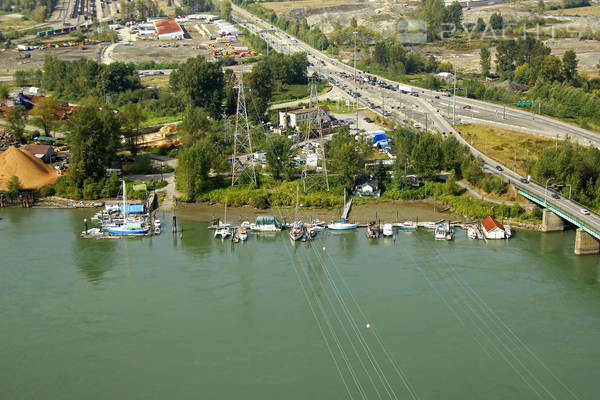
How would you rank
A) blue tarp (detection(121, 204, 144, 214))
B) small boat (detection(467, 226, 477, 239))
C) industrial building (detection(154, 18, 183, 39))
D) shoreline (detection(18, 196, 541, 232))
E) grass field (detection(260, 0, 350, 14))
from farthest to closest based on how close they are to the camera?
grass field (detection(260, 0, 350, 14)), industrial building (detection(154, 18, 183, 39)), blue tarp (detection(121, 204, 144, 214)), shoreline (detection(18, 196, 541, 232)), small boat (detection(467, 226, 477, 239))

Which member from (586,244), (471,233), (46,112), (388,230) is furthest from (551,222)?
(46,112)

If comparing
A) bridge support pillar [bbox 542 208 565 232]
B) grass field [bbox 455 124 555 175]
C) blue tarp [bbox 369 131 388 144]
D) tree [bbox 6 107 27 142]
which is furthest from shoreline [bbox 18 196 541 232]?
tree [bbox 6 107 27 142]

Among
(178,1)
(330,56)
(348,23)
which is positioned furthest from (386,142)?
(178,1)

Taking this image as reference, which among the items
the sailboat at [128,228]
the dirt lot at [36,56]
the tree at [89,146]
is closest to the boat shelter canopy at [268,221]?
the sailboat at [128,228]

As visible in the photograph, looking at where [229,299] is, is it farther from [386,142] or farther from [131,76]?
[131,76]

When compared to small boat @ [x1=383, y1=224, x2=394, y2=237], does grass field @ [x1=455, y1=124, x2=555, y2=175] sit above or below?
above

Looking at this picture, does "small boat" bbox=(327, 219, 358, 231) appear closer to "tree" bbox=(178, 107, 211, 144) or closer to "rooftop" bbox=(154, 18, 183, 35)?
"tree" bbox=(178, 107, 211, 144)

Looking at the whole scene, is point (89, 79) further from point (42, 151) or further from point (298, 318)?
point (298, 318)
